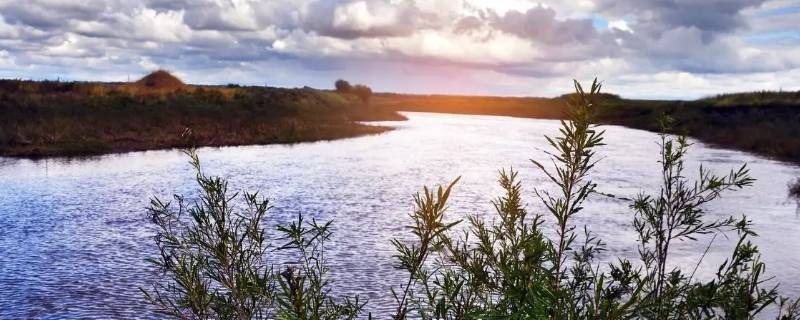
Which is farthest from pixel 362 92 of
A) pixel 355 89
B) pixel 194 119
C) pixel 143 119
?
pixel 143 119

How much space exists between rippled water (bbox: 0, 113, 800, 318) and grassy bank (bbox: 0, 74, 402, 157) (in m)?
4.74

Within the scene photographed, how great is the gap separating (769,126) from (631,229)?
43.0 meters

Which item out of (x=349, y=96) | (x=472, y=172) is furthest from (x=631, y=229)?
(x=349, y=96)

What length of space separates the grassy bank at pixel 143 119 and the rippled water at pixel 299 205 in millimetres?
4745

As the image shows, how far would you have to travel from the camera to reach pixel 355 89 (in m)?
136

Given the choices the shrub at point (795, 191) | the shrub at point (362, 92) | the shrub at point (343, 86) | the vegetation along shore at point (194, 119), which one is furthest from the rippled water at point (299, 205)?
the shrub at point (343, 86)

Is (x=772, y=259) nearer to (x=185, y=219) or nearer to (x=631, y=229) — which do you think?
(x=631, y=229)

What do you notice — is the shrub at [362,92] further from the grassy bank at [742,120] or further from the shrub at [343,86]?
the grassy bank at [742,120]

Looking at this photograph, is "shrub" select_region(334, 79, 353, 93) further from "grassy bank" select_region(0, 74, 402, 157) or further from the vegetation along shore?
"grassy bank" select_region(0, 74, 402, 157)

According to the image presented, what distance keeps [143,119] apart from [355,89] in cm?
8077

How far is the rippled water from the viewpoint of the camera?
1711 cm

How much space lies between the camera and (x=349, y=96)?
121 metres

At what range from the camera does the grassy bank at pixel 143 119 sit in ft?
153

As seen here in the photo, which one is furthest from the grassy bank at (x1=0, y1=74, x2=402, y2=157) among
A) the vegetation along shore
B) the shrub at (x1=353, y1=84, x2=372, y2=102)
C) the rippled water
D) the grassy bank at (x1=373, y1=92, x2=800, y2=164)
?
the shrub at (x1=353, y1=84, x2=372, y2=102)
